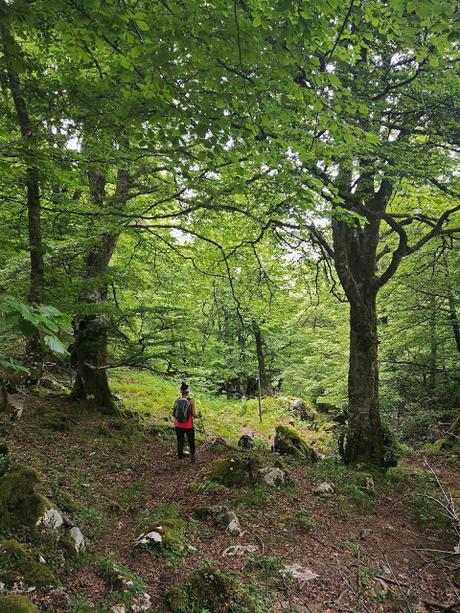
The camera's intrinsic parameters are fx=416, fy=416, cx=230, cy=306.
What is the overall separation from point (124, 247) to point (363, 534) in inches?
371

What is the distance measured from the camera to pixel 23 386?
6.70m

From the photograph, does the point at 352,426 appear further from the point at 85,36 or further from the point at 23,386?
the point at 85,36

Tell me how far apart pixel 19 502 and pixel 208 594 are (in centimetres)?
224

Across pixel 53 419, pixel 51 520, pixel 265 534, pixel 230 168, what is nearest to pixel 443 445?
pixel 265 534

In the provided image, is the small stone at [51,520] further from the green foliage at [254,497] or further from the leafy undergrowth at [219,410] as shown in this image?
the leafy undergrowth at [219,410]

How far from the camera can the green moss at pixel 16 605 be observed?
10.4 ft

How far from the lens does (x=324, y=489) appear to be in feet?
26.0

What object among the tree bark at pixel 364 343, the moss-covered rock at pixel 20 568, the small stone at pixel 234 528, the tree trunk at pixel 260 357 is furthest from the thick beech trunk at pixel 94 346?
A: the tree trunk at pixel 260 357

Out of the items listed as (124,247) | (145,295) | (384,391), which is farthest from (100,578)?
(384,391)

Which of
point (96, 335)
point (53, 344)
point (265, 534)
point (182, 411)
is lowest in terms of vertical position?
point (265, 534)

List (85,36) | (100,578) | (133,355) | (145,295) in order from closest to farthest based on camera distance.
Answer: (85,36)
(100,578)
(133,355)
(145,295)

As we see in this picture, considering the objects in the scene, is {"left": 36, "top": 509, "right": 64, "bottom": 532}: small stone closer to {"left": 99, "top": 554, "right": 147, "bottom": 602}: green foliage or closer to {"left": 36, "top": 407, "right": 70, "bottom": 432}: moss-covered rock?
{"left": 99, "top": 554, "right": 147, "bottom": 602}: green foliage

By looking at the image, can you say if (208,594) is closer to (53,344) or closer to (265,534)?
(265,534)

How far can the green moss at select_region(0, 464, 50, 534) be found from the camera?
14.3 ft
